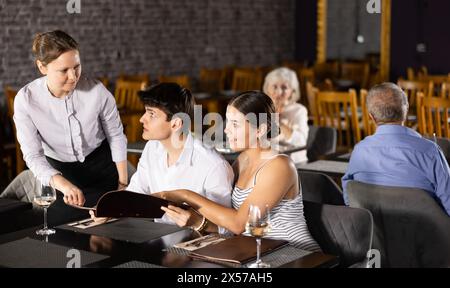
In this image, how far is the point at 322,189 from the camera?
3004 mm

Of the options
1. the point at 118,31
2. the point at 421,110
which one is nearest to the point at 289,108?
the point at 421,110

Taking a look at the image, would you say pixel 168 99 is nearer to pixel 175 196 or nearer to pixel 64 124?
pixel 175 196

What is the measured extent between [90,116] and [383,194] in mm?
1252

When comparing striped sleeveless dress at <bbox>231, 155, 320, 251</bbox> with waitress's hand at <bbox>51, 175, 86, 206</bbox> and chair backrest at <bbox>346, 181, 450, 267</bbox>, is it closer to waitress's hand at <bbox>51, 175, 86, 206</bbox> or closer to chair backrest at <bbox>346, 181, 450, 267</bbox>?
chair backrest at <bbox>346, 181, 450, 267</bbox>

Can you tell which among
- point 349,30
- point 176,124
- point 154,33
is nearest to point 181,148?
point 176,124

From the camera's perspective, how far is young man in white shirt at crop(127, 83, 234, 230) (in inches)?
103

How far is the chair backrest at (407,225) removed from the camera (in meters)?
2.63

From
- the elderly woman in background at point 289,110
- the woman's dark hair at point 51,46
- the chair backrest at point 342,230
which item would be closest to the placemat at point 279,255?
the chair backrest at point 342,230

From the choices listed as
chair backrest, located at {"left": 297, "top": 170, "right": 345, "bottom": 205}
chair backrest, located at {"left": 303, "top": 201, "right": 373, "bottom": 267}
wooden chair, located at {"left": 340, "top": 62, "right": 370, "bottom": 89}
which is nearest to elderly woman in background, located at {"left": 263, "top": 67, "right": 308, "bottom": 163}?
chair backrest, located at {"left": 297, "top": 170, "right": 345, "bottom": 205}

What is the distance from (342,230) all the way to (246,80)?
271 inches

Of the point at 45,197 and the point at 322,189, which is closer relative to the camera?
the point at 45,197

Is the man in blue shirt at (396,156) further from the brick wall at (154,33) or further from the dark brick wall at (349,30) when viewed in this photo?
the dark brick wall at (349,30)
